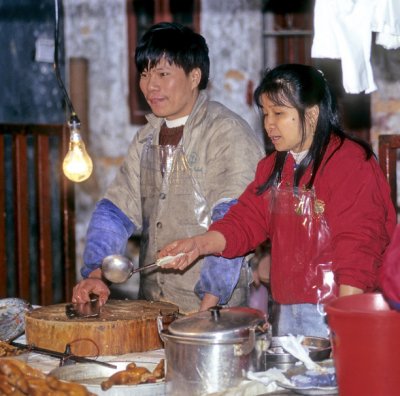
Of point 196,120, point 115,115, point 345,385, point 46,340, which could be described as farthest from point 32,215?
point 345,385

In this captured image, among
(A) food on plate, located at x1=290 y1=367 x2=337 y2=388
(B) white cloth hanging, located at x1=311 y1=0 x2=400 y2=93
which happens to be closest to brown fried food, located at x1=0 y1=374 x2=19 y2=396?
(A) food on plate, located at x1=290 y1=367 x2=337 y2=388

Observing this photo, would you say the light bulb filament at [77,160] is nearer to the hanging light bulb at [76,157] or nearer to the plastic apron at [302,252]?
the hanging light bulb at [76,157]

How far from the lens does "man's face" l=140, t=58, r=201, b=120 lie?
3965 mm

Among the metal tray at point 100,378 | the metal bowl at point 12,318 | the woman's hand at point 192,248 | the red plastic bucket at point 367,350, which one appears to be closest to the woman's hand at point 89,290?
the metal bowl at point 12,318

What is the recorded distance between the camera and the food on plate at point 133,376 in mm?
2690

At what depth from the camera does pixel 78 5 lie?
7949 millimetres

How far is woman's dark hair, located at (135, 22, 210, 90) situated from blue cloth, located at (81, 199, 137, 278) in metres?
0.65

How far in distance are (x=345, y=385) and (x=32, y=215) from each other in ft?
18.2

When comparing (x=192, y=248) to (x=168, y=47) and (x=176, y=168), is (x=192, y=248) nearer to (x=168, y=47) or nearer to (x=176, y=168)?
(x=176, y=168)

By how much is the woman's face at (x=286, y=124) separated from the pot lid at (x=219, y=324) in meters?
0.85

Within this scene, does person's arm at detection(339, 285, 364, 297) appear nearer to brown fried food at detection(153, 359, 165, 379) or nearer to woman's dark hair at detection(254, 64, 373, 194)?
woman's dark hair at detection(254, 64, 373, 194)

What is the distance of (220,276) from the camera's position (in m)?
3.67

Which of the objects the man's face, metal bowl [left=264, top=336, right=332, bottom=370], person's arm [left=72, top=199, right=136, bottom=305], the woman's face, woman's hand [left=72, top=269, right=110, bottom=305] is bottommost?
metal bowl [left=264, top=336, right=332, bottom=370]

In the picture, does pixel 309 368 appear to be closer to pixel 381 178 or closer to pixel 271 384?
pixel 271 384
